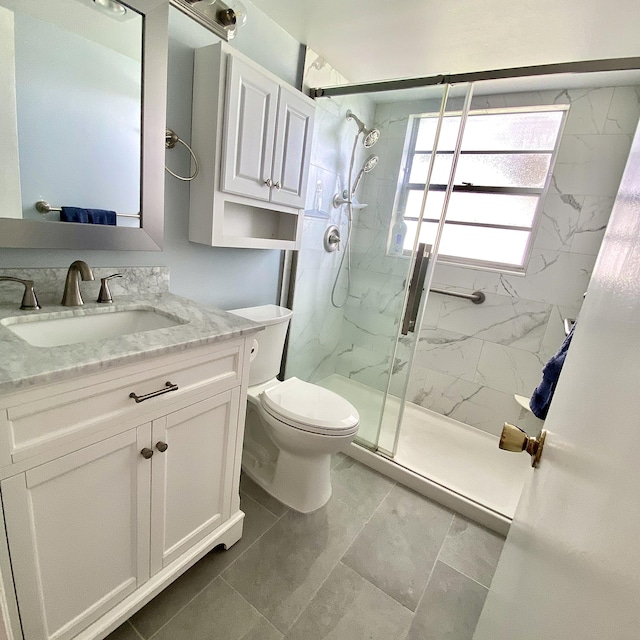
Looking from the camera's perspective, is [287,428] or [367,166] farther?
[367,166]

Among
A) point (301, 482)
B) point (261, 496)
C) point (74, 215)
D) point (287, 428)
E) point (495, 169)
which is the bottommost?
point (261, 496)

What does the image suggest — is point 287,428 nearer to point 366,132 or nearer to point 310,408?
point 310,408

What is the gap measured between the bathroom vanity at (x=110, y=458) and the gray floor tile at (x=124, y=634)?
10 cm

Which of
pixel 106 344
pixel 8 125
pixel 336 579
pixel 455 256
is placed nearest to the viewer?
pixel 106 344

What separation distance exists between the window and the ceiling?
319mm

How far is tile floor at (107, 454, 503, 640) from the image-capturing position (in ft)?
3.68

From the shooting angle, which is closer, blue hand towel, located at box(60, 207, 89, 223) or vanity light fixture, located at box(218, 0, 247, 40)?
blue hand towel, located at box(60, 207, 89, 223)

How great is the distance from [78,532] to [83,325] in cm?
61

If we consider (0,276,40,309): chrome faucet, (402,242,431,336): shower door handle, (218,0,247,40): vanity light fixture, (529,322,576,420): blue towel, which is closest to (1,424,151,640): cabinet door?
(0,276,40,309): chrome faucet

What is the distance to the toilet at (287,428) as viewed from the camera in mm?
1458

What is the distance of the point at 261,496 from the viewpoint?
1660mm

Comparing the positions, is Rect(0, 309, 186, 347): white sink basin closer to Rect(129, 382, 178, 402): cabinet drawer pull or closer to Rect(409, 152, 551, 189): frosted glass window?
Rect(129, 382, 178, 402): cabinet drawer pull

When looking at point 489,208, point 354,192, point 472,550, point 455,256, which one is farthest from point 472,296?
point 472,550

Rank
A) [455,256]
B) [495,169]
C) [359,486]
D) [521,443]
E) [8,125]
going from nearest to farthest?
[521,443] < [8,125] < [359,486] < [495,169] < [455,256]
